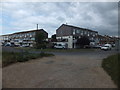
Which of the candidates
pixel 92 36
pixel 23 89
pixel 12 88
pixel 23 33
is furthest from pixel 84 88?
pixel 23 33

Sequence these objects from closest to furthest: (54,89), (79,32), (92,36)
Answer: (54,89) → (79,32) → (92,36)

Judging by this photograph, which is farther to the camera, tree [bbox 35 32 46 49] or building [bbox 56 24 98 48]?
building [bbox 56 24 98 48]

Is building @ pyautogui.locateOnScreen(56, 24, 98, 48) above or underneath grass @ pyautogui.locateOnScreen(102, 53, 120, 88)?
above

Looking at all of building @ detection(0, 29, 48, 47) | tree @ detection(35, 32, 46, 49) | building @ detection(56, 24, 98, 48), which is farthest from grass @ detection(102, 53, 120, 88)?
building @ detection(0, 29, 48, 47)

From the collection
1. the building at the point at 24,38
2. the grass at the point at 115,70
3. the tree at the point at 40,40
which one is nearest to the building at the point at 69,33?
the tree at the point at 40,40

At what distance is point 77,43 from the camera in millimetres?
42781

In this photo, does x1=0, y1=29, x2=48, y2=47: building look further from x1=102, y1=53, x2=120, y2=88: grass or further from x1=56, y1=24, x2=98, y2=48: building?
x1=102, y1=53, x2=120, y2=88: grass

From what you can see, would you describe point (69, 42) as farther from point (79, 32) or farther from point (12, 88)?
point (12, 88)

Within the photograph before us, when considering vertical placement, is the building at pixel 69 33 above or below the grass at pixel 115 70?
above

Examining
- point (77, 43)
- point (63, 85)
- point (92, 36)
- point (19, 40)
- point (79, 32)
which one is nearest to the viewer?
point (63, 85)

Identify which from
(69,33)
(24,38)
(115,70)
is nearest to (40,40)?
(69,33)

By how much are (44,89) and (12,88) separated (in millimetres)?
1327

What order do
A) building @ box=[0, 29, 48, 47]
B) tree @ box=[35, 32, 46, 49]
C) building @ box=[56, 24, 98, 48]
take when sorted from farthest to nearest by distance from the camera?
1. building @ box=[0, 29, 48, 47]
2. building @ box=[56, 24, 98, 48]
3. tree @ box=[35, 32, 46, 49]

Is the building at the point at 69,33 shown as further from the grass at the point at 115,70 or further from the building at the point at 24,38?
the grass at the point at 115,70
